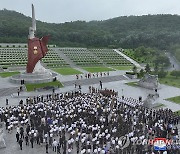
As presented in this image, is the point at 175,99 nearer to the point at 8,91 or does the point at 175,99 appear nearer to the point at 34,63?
the point at 8,91

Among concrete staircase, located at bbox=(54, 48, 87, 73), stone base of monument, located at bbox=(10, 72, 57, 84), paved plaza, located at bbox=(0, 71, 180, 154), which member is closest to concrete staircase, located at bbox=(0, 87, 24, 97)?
paved plaza, located at bbox=(0, 71, 180, 154)

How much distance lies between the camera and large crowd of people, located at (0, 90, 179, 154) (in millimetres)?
13875

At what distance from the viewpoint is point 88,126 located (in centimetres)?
1561

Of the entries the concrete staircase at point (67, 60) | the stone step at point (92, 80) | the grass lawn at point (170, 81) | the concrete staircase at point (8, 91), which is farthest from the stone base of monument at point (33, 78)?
the grass lawn at point (170, 81)

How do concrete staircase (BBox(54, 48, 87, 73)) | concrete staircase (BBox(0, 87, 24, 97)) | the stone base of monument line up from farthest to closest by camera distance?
concrete staircase (BBox(54, 48, 87, 73)), the stone base of monument, concrete staircase (BBox(0, 87, 24, 97))

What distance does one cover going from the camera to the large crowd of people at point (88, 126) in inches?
546

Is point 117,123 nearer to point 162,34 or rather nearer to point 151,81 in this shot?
point 151,81

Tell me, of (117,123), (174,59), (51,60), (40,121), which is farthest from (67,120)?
(174,59)

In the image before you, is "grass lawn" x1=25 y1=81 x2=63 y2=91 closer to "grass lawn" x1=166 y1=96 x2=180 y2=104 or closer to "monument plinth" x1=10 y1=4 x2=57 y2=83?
"monument plinth" x1=10 y1=4 x2=57 y2=83

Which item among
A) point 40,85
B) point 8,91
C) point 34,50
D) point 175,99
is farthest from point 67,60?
point 175,99

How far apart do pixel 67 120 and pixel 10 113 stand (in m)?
4.05

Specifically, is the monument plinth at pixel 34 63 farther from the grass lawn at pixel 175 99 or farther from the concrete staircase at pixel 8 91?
the grass lawn at pixel 175 99

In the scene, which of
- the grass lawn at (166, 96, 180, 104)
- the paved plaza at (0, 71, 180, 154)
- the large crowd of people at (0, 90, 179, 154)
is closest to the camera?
the large crowd of people at (0, 90, 179, 154)

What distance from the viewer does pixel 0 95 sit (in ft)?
87.2
